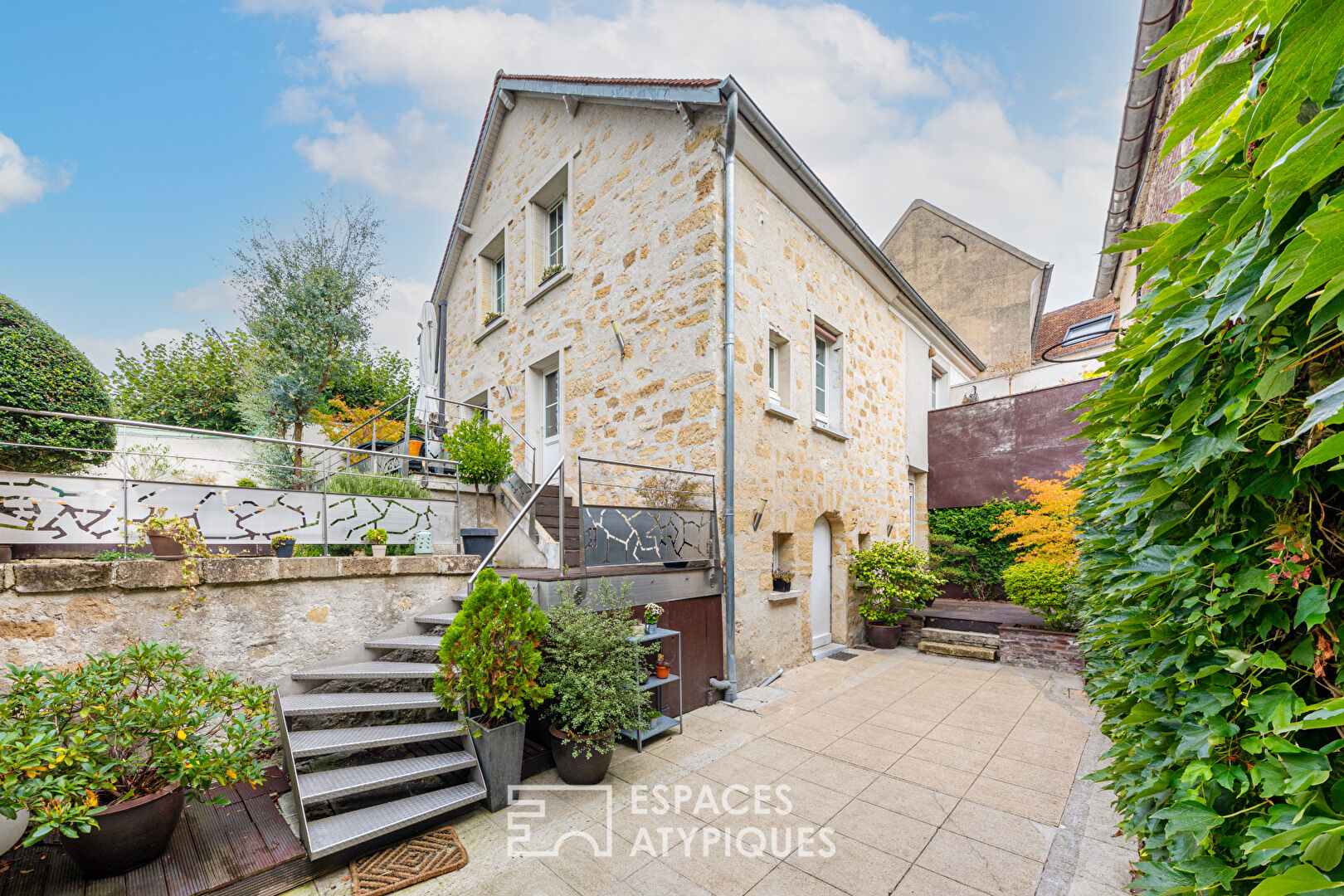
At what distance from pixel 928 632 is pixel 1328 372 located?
27.3 ft

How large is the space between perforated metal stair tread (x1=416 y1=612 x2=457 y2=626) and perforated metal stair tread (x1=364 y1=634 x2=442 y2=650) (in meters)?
0.12

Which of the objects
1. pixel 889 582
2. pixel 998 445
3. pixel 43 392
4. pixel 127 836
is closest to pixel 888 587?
pixel 889 582

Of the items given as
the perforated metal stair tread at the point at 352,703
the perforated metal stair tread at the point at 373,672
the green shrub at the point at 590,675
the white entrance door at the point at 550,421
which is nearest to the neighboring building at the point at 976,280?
the white entrance door at the point at 550,421

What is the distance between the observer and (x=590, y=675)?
12.1 ft

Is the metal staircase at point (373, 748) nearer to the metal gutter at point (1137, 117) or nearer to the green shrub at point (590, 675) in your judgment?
the green shrub at point (590, 675)

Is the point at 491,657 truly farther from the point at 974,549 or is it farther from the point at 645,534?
the point at 974,549

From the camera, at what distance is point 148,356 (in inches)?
639

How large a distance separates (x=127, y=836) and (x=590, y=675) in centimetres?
242

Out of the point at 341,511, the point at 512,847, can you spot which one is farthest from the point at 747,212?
the point at 512,847

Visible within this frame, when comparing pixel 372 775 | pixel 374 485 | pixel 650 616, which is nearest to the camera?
pixel 372 775

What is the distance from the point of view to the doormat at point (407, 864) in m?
2.66

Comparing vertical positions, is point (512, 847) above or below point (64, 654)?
below

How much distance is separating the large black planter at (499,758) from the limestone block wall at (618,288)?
10.2 feet

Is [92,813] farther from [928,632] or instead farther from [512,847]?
[928,632]
